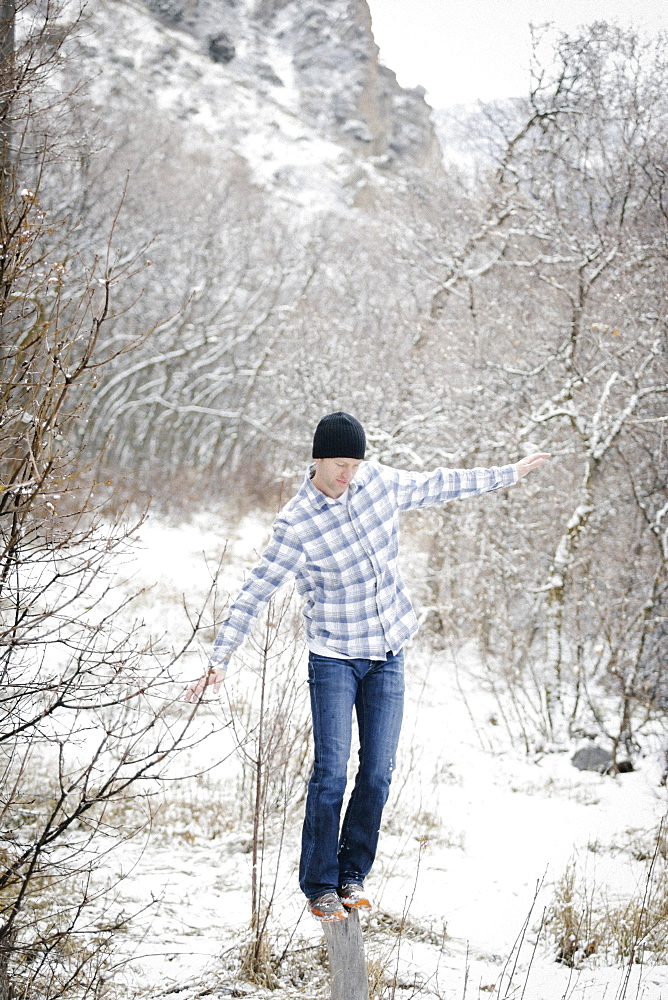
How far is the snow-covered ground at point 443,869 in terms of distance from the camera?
10.1 feet

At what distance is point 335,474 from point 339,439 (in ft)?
0.46

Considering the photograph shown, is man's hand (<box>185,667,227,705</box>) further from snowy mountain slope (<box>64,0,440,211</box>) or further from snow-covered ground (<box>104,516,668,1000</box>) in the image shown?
snowy mountain slope (<box>64,0,440,211</box>)

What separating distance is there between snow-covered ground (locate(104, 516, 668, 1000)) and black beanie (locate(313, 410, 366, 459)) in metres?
1.07

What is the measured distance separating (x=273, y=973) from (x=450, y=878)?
1741mm

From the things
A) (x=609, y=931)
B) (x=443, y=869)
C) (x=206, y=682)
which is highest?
(x=206, y=682)

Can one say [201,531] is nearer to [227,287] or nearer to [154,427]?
[154,427]

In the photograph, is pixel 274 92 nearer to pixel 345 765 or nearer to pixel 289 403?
pixel 289 403

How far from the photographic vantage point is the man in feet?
8.98

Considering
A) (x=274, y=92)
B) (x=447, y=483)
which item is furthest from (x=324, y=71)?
(x=447, y=483)

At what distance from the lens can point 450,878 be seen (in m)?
4.43

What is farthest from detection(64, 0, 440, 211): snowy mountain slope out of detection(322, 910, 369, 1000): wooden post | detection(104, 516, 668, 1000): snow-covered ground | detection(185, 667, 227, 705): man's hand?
detection(322, 910, 369, 1000): wooden post

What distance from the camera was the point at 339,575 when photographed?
9.61 ft

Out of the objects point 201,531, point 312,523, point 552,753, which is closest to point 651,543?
point 552,753

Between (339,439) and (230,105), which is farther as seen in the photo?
(230,105)
